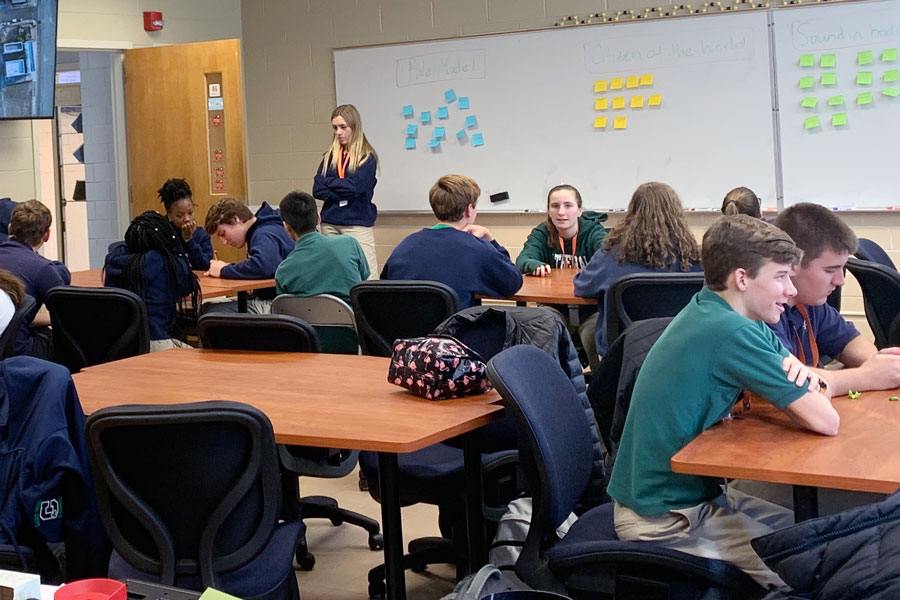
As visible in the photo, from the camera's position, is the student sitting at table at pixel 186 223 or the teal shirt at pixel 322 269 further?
the student sitting at table at pixel 186 223

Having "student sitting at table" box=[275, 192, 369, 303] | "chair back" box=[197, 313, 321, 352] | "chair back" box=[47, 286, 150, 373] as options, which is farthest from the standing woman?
"chair back" box=[197, 313, 321, 352]

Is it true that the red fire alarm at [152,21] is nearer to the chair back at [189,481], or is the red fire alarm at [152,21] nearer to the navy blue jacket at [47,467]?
the navy blue jacket at [47,467]

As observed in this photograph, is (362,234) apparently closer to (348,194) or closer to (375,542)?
(348,194)

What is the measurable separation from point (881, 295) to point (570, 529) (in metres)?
1.92

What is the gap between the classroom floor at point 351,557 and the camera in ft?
10.8

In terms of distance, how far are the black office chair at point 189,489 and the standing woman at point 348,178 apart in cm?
456

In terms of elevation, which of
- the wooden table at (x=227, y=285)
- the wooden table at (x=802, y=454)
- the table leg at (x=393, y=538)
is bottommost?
the table leg at (x=393, y=538)

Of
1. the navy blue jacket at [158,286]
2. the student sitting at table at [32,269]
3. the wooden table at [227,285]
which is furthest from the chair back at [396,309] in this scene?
the student sitting at table at [32,269]

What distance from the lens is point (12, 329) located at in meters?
3.80

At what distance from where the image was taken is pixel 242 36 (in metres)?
7.92

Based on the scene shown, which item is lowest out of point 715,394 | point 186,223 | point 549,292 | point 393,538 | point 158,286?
point 393,538

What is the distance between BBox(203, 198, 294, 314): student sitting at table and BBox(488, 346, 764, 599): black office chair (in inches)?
118

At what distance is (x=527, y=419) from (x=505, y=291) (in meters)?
2.10

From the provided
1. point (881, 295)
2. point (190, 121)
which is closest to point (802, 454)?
point (881, 295)
